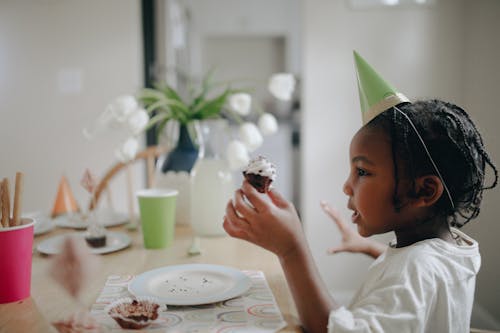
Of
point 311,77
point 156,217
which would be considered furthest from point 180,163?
point 311,77

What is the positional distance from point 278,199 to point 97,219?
746mm

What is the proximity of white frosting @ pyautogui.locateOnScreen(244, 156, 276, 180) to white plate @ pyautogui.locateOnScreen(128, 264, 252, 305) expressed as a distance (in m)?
0.20

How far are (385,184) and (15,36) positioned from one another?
8.91 ft

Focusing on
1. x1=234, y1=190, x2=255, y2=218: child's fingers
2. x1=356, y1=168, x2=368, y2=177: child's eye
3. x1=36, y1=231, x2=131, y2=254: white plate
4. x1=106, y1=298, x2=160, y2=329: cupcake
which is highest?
x1=356, y1=168, x2=368, y2=177: child's eye

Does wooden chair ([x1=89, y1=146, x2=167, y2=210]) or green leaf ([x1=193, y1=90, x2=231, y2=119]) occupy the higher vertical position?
green leaf ([x1=193, y1=90, x2=231, y2=119])

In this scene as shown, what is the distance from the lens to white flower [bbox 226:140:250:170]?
115cm

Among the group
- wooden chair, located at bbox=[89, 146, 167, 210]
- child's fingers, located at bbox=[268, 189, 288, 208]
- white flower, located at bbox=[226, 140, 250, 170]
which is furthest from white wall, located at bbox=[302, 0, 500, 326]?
child's fingers, located at bbox=[268, 189, 288, 208]

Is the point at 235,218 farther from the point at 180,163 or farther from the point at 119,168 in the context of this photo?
the point at 119,168

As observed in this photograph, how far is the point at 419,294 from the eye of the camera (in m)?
0.64

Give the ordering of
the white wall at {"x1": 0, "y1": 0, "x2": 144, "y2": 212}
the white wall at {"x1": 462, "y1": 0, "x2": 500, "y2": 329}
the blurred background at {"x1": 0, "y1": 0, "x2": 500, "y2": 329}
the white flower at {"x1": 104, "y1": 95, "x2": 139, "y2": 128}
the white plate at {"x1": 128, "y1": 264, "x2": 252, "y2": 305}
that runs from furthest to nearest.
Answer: the white wall at {"x1": 0, "y1": 0, "x2": 144, "y2": 212}, the blurred background at {"x1": 0, "y1": 0, "x2": 500, "y2": 329}, the white wall at {"x1": 462, "y1": 0, "x2": 500, "y2": 329}, the white flower at {"x1": 104, "y1": 95, "x2": 139, "y2": 128}, the white plate at {"x1": 128, "y1": 264, "x2": 252, "y2": 305}

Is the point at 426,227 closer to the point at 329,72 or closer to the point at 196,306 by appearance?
the point at 196,306

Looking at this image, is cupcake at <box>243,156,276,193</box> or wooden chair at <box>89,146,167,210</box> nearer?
cupcake at <box>243,156,276,193</box>

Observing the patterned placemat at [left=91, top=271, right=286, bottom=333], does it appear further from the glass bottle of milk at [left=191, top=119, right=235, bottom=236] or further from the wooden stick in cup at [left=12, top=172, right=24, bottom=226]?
the glass bottle of milk at [left=191, top=119, right=235, bottom=236]

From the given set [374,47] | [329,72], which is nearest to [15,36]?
[329,72]
